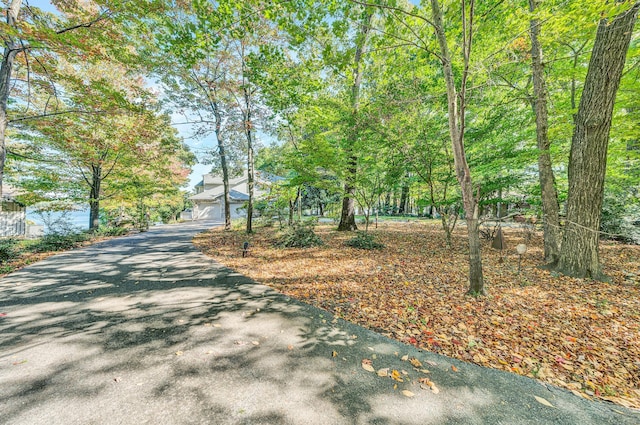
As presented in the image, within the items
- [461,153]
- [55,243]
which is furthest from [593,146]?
[55,243]

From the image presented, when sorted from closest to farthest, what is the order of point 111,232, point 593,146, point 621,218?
1. point 593,146
2. point 621,218
3. point 111,232

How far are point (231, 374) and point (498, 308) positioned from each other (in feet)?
13.8

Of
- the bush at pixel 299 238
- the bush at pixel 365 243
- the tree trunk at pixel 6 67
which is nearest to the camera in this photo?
the tree trunk at pixel 6 67

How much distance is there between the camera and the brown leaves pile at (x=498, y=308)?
8.95 ft

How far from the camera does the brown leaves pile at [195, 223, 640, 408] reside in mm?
2729

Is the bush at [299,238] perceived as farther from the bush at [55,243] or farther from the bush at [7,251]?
the bush at [55,243]

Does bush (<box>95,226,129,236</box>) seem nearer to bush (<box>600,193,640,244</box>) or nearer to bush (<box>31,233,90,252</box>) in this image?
bush (<box>31,233,90,252</box>)

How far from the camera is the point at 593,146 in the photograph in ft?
16.0

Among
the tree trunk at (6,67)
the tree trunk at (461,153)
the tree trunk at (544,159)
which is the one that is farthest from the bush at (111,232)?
the tree trunk at (544,159)

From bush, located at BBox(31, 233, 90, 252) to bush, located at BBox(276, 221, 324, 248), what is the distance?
26.6 ft

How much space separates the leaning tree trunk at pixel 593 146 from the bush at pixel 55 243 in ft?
50.4

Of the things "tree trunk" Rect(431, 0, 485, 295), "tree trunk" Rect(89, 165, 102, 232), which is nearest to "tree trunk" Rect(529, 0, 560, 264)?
"tree trunk" Rect(431, 0, 485, 295)

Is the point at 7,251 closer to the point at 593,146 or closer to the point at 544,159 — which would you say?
the point at 593,146

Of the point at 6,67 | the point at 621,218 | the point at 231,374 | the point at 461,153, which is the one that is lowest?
the point at 231,374
